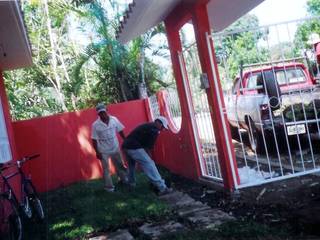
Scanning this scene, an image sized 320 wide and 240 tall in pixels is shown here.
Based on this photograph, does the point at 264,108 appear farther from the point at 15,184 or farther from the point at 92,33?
the point at 92,33

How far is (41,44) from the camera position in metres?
17.7

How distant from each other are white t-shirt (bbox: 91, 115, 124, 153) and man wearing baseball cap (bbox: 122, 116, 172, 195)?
728mm

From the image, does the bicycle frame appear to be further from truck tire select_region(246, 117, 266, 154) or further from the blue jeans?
truck tire select_region(246, 117, 266, 154)

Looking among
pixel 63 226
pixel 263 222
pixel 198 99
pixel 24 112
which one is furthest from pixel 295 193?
pixel 24 112

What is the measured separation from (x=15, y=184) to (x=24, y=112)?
8.99 metres

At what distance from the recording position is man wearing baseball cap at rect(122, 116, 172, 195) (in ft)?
26.8

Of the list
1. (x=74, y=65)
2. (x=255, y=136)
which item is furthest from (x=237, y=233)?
(x=74, y=65)

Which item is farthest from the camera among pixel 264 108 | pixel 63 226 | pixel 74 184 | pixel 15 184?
pixel 74 184

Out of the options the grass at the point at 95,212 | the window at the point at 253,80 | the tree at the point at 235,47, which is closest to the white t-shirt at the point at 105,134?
the grass at the point at 95,212

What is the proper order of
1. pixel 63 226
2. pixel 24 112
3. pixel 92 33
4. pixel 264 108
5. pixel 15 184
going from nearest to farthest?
pixel 63 226 → pixel 15 184 → pixel 264 108 → pixel 92 33 → pixel 24 112

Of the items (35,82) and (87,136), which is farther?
(35,82)

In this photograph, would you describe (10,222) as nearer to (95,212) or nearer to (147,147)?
(95,212)

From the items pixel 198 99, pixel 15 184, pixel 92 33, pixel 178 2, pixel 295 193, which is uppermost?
pixel 92 33

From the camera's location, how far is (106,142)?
9.30 m
